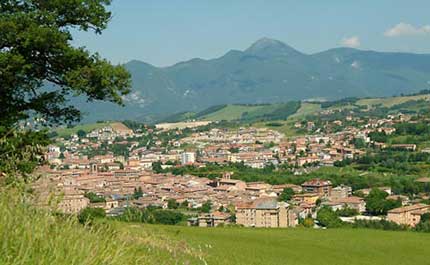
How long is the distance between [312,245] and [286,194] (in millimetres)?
38738

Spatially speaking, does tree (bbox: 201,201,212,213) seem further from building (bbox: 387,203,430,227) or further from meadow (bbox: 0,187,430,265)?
meadow (bbox: 0,187,430,265)

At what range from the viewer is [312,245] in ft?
50.0

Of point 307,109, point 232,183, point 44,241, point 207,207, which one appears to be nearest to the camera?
point 44,241

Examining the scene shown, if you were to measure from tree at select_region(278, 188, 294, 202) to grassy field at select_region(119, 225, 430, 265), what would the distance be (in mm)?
33462

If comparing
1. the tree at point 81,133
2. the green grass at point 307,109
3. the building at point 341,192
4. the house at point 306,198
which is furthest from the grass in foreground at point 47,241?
the green grass at point 307,109

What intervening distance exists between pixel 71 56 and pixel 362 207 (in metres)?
39.4

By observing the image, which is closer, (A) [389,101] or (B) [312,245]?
(B) [312,245]

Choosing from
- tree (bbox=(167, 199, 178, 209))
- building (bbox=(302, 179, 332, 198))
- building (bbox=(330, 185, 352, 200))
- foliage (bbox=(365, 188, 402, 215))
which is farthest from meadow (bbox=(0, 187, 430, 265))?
building (bbox=(302, 179, 332, 198))

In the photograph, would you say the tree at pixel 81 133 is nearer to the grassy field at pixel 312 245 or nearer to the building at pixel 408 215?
the building at pixel 408 215

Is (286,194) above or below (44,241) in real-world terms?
below

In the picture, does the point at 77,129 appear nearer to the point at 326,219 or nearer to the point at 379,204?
the point at 379,204

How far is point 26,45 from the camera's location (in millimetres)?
9508

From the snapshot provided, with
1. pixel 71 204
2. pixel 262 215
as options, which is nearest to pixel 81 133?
pixel 262 215

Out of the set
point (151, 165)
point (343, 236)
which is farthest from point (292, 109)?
point (343, 236)
